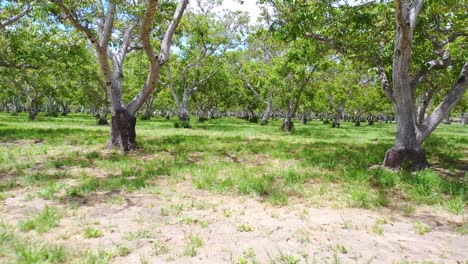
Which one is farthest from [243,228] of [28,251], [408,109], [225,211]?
[408,109]

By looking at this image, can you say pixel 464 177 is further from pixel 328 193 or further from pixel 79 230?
pixel 79 230

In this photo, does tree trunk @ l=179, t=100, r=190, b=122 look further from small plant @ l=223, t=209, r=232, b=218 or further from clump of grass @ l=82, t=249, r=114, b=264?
clump of grass @ l=82, t=249, r=114, b=264

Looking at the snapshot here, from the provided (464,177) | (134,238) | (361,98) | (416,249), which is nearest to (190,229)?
(134,238)

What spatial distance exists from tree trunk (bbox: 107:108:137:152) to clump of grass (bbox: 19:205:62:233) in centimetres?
762

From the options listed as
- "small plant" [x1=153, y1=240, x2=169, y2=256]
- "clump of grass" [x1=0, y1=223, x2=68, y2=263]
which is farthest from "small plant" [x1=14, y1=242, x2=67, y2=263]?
"small plant" [x1=153, y1=240, x2=169, y2=256]

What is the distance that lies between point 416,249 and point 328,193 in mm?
2935

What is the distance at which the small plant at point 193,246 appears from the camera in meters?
4.36

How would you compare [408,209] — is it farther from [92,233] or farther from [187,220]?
[92,233]

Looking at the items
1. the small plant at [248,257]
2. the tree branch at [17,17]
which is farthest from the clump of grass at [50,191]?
the tree branch at [17,17]

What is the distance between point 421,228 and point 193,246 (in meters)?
3.98

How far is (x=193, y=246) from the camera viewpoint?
14.9ft

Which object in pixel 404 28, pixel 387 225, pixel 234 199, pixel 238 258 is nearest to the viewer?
pixel 238 258

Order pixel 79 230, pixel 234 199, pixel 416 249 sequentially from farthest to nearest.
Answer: pixel 234 199 < pixel 79 230 < pixel 416 249

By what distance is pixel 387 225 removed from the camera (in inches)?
220
